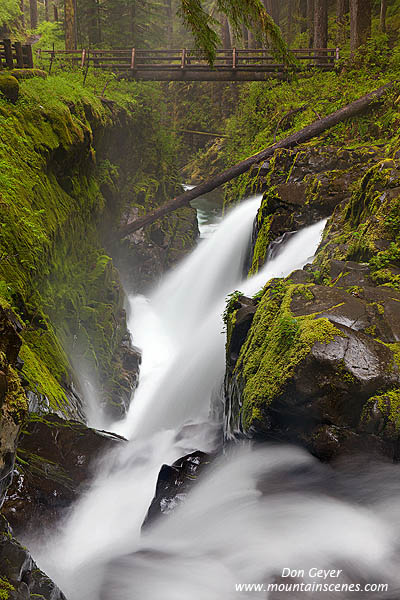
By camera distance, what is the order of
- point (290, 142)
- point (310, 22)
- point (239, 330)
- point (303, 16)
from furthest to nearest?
point (303, 16) < point (310, 22) < point (290, 142) < point (239, 330)

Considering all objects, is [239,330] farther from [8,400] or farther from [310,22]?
[310,22]

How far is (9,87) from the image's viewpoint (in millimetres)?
8047

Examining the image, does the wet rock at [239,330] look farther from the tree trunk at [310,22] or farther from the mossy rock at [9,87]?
the tree trunk at [310,22]

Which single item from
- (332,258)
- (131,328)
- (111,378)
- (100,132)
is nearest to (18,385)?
(332,258)

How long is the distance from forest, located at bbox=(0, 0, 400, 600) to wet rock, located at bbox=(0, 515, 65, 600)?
0.02m

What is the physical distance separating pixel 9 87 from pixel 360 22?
11.7 meters

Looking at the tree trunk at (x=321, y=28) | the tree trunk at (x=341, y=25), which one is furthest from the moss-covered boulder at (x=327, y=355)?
the tree trunk at (x=341, y=25)

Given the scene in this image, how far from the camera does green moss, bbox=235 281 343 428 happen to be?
434cm

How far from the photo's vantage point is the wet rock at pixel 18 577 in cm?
273

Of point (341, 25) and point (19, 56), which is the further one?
point (341, 25)

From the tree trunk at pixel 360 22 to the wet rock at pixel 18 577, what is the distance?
53.9 ft

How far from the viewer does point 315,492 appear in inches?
159

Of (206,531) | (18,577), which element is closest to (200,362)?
(206,531)

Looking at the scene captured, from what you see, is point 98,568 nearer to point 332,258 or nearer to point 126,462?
point 126,462
